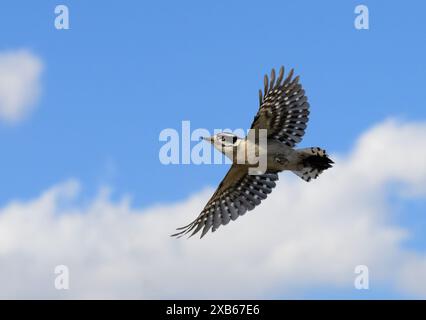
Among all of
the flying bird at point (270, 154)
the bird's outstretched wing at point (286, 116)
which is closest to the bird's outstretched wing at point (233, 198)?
the flying bird at point (270, 154)

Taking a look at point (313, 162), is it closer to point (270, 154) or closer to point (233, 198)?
point (270, 154)

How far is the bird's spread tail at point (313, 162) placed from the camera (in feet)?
→ 53.2

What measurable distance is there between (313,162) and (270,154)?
89 centimetres

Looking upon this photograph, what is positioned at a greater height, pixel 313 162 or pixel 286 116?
pixel 286 116

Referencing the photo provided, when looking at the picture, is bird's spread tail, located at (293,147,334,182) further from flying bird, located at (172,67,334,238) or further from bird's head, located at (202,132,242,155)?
bird's head, located at (202,132,242,155)

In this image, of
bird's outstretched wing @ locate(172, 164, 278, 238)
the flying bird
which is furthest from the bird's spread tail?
bird's outstretched wing @ locate(172, 164, 278, 238)

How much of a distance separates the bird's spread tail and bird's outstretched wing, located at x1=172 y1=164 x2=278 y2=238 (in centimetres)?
107

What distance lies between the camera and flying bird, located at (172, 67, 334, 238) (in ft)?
53.5

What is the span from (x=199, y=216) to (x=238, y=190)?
104 centimetres

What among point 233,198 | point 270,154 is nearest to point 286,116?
point 270,154

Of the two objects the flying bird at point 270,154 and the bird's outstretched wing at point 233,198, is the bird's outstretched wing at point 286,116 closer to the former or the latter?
the flying bird at point 270,154

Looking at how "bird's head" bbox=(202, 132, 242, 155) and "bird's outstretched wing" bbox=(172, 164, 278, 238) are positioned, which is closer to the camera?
"bird's head" bbox=(202, 132, 242, 155)

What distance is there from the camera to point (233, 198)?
17672 mm
